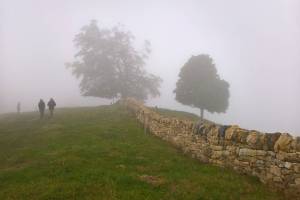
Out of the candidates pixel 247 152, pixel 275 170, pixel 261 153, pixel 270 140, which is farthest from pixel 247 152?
pixel 275 170

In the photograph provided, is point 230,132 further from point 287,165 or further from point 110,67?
point 110,67

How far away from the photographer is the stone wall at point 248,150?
10.9 meters

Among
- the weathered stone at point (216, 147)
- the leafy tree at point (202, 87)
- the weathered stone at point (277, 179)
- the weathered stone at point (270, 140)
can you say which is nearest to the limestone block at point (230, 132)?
the weathered stone at point (216, 147)

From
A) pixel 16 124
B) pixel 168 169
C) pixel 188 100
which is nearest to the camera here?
pixel 168 169

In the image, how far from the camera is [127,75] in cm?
6022

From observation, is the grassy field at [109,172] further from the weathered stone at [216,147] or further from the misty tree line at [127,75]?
the misty tree line at [127,75]

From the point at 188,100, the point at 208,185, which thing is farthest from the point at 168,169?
the point at 188,100

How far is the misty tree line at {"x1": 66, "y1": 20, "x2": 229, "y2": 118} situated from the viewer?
5497 cm

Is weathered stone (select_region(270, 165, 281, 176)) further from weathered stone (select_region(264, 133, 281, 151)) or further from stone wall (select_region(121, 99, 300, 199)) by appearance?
weathered stone (select_region(264, 133, 281, 151))

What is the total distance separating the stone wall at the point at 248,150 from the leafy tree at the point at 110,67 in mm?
40217

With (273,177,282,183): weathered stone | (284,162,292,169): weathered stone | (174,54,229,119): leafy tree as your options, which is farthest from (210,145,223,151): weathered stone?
(174,54,229,119): leafy tree

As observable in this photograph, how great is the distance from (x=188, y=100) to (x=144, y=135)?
3327cm

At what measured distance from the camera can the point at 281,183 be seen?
36.6ft

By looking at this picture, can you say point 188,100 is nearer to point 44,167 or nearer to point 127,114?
point 127,114
